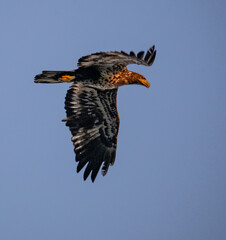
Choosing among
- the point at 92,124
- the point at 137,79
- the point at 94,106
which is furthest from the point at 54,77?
the point at 137,79

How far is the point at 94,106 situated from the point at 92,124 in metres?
0.38

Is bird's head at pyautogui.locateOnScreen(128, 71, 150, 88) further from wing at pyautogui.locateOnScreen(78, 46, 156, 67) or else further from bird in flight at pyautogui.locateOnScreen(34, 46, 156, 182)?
wing at pyautogui.locateOnScreen(78, 46, 156, 67)

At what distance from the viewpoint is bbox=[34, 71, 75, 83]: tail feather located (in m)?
10.8

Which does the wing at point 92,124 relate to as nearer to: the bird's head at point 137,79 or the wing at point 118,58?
the bird's head at point 137,79

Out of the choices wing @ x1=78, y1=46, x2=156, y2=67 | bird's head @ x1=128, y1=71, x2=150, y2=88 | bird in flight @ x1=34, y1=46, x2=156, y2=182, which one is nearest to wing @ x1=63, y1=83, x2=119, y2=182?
bird in flight @ x1=34, y1=46, x2=156, y2=182

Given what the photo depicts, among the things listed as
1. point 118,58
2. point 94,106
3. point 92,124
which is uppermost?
point 118,58

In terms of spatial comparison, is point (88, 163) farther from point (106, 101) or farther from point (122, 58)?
point (122, 58)

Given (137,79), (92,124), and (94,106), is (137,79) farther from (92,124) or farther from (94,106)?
(92,124)

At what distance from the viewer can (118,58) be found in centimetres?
991

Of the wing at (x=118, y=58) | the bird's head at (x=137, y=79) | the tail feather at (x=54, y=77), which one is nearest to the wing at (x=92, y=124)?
the tail feather at (x=54, y=77)

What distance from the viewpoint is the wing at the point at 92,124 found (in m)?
11.3

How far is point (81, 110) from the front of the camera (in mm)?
11484

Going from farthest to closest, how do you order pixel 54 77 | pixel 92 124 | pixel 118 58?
pixel 92 124, pixel 54 77, pixel 118 58

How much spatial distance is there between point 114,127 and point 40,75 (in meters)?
2.04
